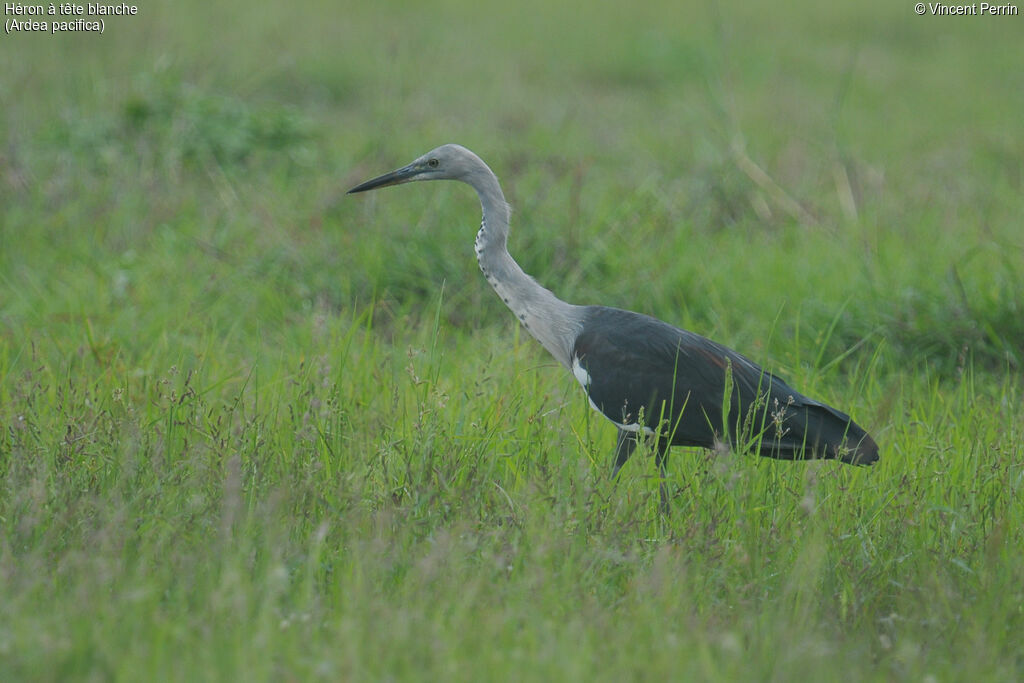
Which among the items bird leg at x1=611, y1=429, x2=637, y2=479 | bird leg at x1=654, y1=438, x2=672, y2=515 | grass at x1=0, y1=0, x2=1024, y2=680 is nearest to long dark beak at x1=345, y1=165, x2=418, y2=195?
grass at x1=0, y1=0, x2=1024, y2=680

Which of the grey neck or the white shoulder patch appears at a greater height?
the grey neck

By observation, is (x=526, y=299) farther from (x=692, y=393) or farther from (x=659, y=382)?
(x=692, y=393)

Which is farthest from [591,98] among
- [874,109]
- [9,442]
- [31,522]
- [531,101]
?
[31,522]

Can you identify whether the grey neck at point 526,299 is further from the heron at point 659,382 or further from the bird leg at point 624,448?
the bird leg at point 624,448

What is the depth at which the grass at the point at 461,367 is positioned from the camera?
2.77 m

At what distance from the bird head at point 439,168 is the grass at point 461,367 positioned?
0.61 m

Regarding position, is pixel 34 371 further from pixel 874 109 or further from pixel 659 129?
pixel 874 109

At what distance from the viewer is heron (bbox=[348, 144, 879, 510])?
382 centimetres

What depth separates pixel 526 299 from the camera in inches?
169

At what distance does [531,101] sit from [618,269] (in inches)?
173

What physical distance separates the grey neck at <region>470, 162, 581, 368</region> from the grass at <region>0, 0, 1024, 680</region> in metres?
0.24

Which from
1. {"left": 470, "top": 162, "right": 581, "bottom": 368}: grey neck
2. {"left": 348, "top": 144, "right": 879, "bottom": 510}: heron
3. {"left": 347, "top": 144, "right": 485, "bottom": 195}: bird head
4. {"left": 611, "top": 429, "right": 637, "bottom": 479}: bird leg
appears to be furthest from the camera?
{"left": 347, "top": 144, "right": 485, "bottom": 195}: bird head

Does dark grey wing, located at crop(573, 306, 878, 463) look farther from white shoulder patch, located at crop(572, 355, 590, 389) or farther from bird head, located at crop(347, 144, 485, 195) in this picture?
bird head, located at crop(347, 144, 485, 195)

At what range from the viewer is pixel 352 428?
156 inches
